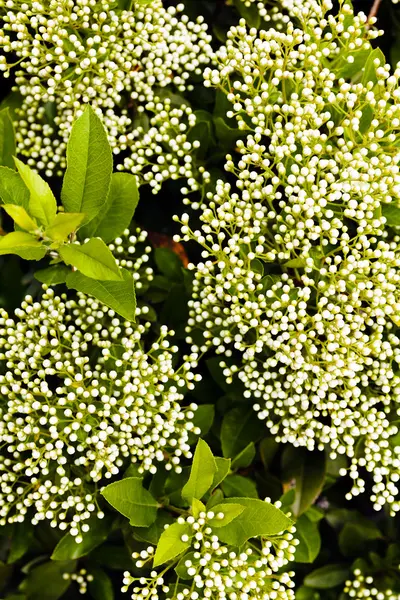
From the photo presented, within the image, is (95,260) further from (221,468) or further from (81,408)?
(221,468)

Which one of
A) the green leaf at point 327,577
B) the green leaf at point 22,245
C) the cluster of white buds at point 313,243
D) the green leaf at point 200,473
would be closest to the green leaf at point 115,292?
the green leaf at point 22,245

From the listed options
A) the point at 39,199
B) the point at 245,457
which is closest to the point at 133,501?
the point at 245,457

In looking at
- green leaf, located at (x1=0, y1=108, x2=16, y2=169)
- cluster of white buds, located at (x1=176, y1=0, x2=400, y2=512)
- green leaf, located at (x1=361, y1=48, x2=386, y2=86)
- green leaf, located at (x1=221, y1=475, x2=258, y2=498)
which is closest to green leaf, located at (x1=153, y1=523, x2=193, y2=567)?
green leaf, located at (x1=221, y1=475, x2=258, y2=498)

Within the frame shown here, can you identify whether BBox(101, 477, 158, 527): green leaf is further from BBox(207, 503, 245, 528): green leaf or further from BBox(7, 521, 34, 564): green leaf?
BBox(7, 521, 34, 564): green leaf

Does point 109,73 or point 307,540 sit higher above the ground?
point 109,73

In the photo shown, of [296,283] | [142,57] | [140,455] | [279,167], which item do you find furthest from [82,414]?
[142,57]

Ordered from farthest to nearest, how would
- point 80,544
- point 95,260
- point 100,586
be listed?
point 100,586 → point 80,544 → point 95,260

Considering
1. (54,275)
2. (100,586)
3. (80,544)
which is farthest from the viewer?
(100,586)
